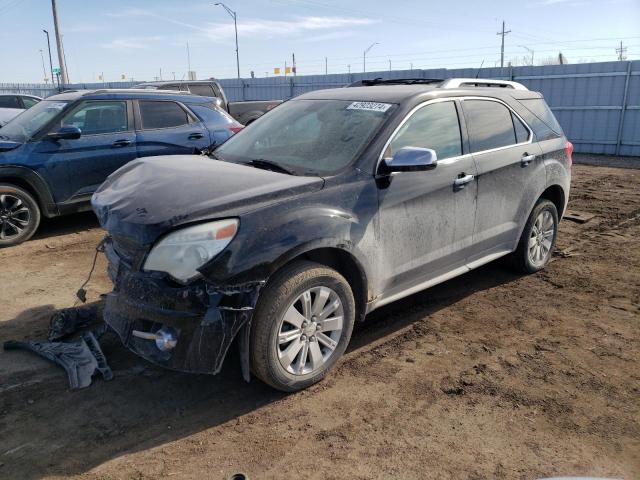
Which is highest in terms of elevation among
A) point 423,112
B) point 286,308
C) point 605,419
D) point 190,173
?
point 423,112

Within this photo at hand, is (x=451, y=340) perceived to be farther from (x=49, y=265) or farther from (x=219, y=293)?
(x=49, y=265)

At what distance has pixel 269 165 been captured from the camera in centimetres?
370

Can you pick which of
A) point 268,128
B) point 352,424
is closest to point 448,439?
point 352,424

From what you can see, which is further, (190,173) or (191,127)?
(191,127)

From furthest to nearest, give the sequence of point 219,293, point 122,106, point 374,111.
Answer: point 122,106 < point 374,111 < point 219,293

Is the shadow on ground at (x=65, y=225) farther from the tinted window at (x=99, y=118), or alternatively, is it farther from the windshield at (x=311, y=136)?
the windshield at (x=311, y=136)

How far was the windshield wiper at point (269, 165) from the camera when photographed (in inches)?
140

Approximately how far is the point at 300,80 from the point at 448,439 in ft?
68.5

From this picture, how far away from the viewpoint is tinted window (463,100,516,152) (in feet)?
14.1

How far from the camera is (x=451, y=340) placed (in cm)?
400

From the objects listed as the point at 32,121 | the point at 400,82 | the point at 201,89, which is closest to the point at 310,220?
the point at 400,82

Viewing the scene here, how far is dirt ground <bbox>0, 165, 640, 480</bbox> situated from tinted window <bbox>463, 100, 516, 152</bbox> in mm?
1424

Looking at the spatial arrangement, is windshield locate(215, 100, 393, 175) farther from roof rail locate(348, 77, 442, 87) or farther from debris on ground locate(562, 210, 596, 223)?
debris on ground locate(562, 210, 596, 223)

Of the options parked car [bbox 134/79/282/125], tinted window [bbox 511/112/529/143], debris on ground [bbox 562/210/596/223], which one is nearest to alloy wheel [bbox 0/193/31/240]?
tinted window [bbox 511/112/529/143]
